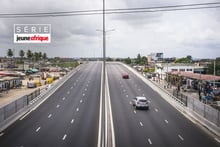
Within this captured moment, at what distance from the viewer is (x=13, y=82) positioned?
2709 inches

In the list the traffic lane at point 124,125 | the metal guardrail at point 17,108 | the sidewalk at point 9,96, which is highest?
the metal guardrail at point 17,108

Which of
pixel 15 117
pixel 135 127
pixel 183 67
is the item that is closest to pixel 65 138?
pixel 135 127

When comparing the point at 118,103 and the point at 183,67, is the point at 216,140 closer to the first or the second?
the point at 118,103

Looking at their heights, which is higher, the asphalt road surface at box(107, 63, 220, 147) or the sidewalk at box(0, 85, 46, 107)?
the asphalt road surface at box(107, 63, 220, 147)

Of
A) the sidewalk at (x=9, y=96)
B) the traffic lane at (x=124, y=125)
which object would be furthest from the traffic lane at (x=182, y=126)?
the sidewalk at (x=9, y=96)

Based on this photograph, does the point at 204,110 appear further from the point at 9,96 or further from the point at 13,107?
the point at 9,96

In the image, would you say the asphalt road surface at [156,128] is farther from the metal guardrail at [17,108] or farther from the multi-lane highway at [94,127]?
the metal guardrail at [17,108]

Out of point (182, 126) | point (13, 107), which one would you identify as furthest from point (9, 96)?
point (182, 126)

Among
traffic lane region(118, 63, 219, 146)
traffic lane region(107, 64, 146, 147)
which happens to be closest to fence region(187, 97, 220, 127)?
traffic lane region(118, 63, 219, 146)

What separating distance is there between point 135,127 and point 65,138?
701 cm

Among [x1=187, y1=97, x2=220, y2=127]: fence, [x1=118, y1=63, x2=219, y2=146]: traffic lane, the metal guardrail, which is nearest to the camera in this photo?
[x1=118, y1=63, x2=219, y2=146]: traffic lane

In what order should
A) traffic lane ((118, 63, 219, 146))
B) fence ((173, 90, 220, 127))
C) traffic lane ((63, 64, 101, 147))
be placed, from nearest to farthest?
traffic lane ((63, 64, 101, 147)) → traffic lane ((118, 63, 219, 146)) → fence ((173, 90, 220, 127))

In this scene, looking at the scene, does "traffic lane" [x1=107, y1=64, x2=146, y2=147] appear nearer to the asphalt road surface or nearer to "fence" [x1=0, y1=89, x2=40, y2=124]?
the asphalt road surface

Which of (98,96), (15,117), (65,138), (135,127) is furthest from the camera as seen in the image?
(98,96)
